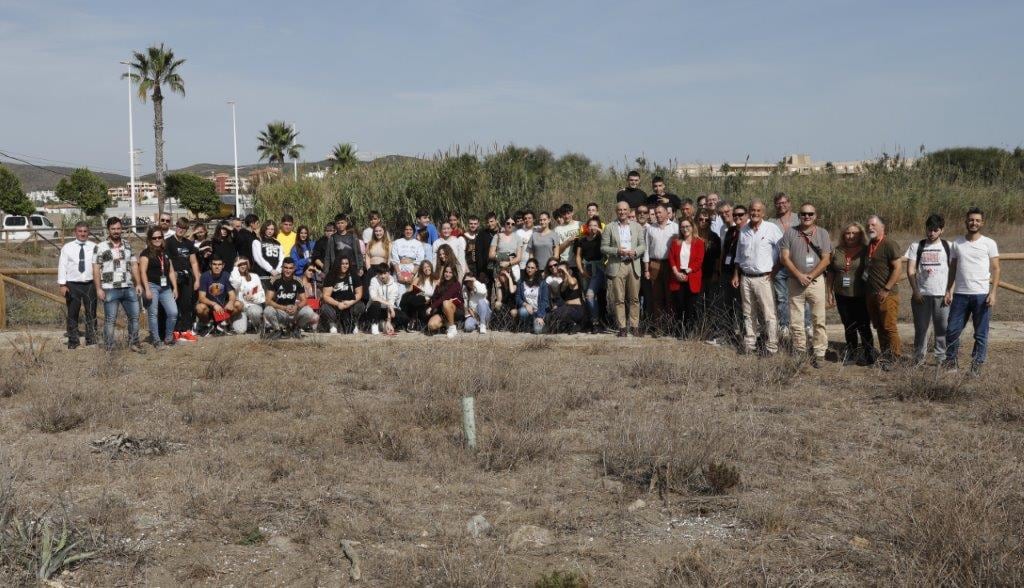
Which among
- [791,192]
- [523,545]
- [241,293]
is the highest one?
[791,192]

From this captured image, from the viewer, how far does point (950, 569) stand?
4.68 m

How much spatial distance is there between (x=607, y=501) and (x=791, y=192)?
51.6 ft

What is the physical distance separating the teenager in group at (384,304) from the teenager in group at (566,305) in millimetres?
2160

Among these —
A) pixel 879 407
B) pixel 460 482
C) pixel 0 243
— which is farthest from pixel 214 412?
pixel 0 243

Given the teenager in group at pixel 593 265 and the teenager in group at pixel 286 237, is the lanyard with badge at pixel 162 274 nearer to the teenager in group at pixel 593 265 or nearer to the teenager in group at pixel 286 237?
the teenager in group at pixel 286 237

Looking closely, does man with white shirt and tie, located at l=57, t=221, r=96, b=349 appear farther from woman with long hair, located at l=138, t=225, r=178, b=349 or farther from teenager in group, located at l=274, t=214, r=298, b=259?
teenager in group, located at l=274, t=214, r=298, b=259

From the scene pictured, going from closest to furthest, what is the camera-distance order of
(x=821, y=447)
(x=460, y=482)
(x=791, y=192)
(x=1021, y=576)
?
1. (x=1021, y=576)
2. (x=460, y=482)
3. (x=821, y=447)
4. (x=791, y=192)

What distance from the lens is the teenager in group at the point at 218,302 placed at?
13.2 meters

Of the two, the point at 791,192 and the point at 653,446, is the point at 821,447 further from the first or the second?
the point at 791,192

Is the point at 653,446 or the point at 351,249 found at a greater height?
the point at 351,249

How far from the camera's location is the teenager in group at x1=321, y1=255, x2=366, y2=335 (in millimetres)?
13203

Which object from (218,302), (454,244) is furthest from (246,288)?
(454,244)

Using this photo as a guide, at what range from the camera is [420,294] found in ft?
43.4

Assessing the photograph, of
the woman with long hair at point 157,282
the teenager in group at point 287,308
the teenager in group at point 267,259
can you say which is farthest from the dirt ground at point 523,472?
the teenager in group at point 267,259
